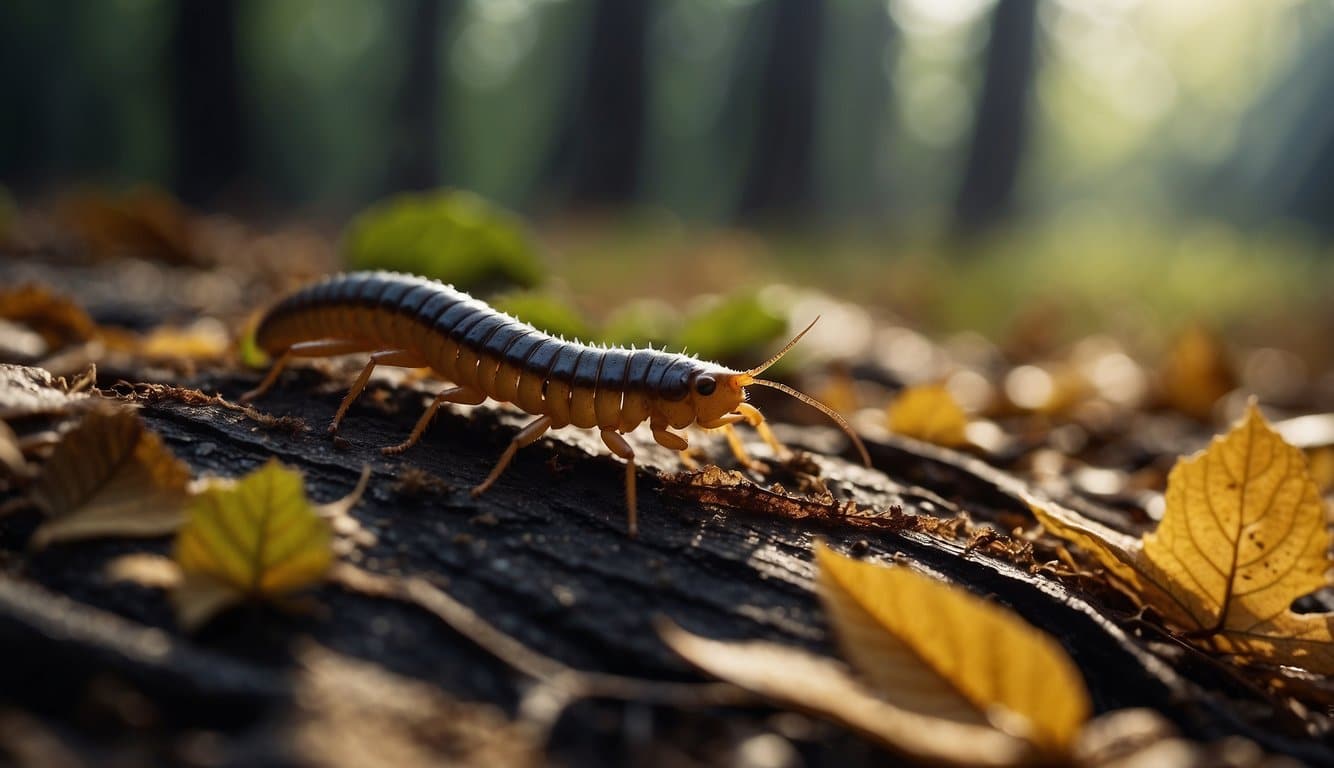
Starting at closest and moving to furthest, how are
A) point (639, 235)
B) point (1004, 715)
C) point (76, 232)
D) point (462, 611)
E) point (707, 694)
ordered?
1. point (1004, 715)
2. point (707, 694)
3. point (462, 611)
4. point (76, 232)
5. point (639, 235)

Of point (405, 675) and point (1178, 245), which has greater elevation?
point (1178, 245)

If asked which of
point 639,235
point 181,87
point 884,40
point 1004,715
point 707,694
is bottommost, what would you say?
point 707,694

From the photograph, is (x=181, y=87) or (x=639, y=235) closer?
(x=639, y=235)

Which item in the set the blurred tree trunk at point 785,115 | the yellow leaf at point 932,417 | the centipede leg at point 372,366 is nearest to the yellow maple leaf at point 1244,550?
the yellow leaf at point 932,417

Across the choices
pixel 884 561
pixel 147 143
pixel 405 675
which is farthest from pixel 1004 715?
pixel 147 143

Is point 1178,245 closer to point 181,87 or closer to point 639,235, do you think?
point 639,235

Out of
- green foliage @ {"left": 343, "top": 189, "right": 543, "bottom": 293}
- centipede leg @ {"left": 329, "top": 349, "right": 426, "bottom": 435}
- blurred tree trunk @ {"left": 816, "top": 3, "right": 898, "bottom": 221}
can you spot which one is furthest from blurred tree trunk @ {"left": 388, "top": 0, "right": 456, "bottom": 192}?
blurred tree trunk @ {"left": 816, "top": 3, "right": 898, "bottom": 221}

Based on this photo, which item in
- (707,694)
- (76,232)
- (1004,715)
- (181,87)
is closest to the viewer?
(1004,715)

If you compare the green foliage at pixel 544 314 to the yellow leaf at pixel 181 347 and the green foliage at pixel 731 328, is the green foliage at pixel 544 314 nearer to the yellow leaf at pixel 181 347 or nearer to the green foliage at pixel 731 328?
the green foliage at pixel 731 328
